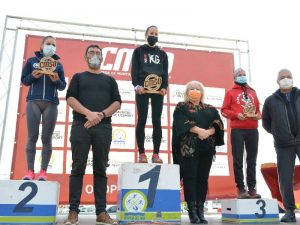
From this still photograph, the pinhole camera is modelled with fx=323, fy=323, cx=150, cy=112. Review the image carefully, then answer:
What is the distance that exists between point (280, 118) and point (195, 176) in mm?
1112

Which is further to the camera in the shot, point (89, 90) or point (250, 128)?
point (250, 128)

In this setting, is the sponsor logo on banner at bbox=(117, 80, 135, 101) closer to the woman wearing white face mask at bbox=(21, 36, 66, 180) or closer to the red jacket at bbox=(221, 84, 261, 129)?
the red jacket at bbox=(221, 84, 261, 129)

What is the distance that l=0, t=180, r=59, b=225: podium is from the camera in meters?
2.46

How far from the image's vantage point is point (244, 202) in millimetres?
3092

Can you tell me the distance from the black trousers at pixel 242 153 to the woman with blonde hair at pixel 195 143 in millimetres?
381

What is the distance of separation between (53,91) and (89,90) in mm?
487

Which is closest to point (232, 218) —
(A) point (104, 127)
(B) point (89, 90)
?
(A) point (104, 127)

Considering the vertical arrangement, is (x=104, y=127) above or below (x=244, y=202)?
above

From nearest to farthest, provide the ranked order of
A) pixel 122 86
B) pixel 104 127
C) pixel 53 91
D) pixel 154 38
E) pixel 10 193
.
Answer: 1. pixel 10 193
2. pixel 104 127
3. pixel 53 91
4. pixel 154 38
5. pixel 122 86

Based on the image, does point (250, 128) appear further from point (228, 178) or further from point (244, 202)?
point (228, 178)

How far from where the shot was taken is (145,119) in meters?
3.06

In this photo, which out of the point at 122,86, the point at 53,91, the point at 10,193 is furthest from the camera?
the point at 122,86

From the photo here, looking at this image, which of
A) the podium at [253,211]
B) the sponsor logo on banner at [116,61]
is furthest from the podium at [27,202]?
the sponsor logo on banner at [116,61]

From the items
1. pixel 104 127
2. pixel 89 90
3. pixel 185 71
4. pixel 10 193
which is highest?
pixel 185 71
